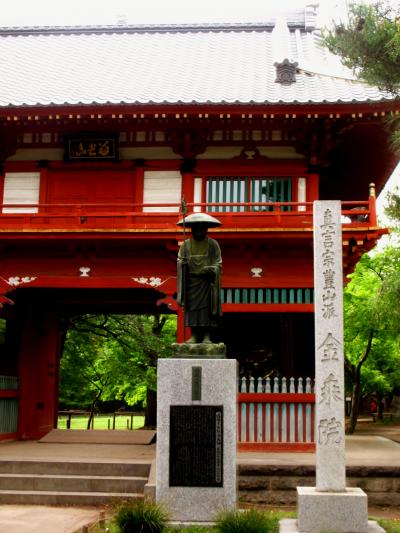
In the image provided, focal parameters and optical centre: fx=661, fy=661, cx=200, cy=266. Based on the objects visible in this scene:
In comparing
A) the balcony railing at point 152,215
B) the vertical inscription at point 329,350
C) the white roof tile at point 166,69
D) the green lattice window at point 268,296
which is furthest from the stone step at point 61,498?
the white roof tile at point 166,69

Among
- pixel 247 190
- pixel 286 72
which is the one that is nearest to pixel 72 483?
pixel 247 190

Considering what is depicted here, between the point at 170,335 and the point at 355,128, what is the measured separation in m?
16.5

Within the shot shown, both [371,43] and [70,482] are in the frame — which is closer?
[371,43]

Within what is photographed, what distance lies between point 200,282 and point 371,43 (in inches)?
167

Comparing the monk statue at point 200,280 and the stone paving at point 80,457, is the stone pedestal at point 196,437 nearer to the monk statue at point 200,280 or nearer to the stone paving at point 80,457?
the monk statue at point 200,280

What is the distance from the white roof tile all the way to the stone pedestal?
7.17 metres

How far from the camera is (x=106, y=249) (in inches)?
596

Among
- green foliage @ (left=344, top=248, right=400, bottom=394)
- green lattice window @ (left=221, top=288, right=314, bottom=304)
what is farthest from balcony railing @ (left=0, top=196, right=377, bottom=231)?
green foliage @ (left=344, top=248, right=400, bottom=394)

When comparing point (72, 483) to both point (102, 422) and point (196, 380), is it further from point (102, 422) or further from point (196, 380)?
point (102, 422)

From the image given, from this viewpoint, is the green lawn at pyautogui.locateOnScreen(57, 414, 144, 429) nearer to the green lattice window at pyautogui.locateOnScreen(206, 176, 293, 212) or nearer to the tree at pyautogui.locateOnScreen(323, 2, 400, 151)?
the green lattice window at pyautogui.locateOnScreen(206, 176, 293, 212)

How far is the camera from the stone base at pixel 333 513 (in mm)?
8109

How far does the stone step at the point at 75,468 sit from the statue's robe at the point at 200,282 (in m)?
3.38

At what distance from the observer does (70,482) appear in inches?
440

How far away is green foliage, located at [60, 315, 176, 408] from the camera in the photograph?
24953 mm
